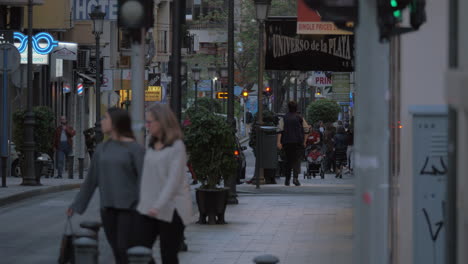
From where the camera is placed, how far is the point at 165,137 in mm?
10070

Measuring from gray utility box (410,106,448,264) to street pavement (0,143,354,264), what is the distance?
14.2ft

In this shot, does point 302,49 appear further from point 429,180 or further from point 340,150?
point 340,150

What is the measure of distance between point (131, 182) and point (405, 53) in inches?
97.6

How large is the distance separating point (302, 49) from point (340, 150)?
16588mm

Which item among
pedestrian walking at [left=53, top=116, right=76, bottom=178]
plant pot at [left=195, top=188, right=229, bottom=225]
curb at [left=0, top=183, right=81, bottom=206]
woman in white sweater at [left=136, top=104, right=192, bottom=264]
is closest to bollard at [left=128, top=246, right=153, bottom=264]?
woman in white sweater at [left=136, top=104, right=192, bottom=264]

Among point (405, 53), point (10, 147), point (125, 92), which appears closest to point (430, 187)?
point (405, 53)

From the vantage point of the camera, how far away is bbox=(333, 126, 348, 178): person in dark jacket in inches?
1538

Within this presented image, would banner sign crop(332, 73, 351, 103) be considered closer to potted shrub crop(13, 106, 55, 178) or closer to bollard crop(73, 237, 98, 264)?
potted shrub crop(13, 106, 55, 178)

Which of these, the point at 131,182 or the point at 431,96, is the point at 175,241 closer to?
the point at 131,182

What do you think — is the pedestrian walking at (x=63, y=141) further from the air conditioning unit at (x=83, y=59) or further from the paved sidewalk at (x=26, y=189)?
the air conditioning unit at (x=83, y=59)

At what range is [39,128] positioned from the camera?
3197 cm

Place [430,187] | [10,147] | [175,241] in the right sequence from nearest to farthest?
[430,187] → [175,241] → [10,147]

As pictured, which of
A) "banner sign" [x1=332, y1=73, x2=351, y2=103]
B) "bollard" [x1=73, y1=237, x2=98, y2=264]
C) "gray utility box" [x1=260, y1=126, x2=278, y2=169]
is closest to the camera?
"bollard" [x1=73, y1=237, x2=98, y2=264]

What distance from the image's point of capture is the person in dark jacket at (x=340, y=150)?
3906 cm
